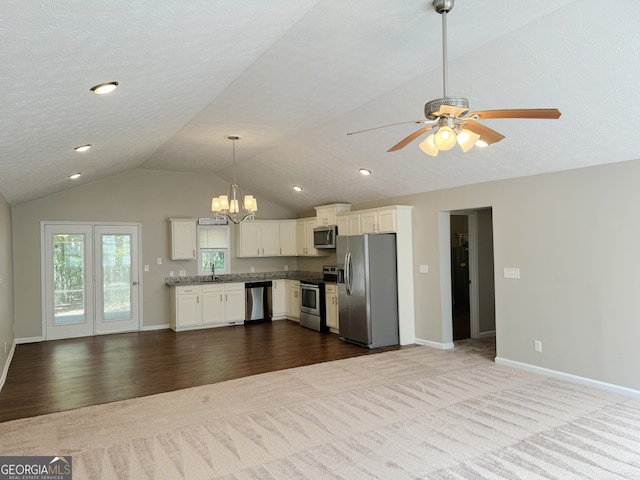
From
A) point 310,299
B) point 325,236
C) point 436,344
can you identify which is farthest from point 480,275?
point 310,299

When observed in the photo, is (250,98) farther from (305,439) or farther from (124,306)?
Result: (124,306)

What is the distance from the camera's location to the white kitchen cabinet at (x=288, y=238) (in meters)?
9.60

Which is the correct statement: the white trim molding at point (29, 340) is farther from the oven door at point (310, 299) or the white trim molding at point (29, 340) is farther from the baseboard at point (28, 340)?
the oven door at point (310, 299)

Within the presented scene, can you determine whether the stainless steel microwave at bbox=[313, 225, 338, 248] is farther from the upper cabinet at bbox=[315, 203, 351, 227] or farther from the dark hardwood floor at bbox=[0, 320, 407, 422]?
the dark hardwood floor at bbox=[0, 320, 407, 422]

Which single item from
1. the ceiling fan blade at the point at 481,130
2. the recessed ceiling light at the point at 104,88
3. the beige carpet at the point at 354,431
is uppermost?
the recessed ceiling light at the point at 104,88

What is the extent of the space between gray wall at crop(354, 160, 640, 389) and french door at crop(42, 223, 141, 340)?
231 inches

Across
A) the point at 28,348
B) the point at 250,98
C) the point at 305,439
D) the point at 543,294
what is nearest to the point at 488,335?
the point at 543,294

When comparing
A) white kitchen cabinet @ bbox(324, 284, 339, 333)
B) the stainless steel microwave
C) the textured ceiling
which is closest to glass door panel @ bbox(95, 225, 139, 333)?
the textured ceiling

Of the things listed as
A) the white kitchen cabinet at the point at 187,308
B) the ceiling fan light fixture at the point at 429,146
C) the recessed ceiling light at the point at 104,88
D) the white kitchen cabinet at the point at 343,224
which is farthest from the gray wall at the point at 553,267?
the recessed ceiling light at the point at 104,88

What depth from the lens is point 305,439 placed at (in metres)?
3.61

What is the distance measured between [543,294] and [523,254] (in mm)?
501

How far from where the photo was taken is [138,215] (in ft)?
27.9

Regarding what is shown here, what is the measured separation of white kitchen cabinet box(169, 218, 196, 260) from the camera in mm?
8570

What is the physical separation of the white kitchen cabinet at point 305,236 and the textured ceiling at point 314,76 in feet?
10.2
